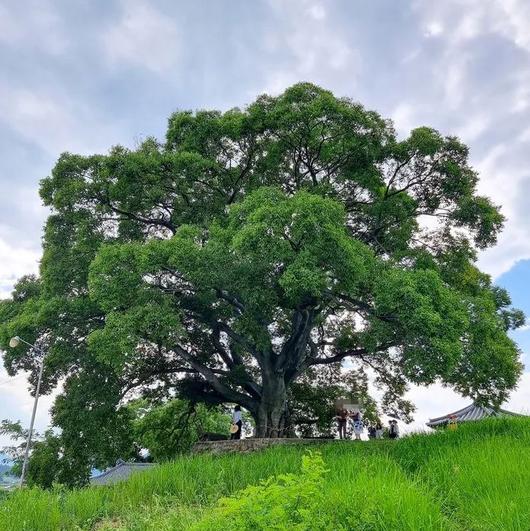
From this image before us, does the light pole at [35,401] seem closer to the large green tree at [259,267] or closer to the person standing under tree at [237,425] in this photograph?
the large green tree at [259,267]

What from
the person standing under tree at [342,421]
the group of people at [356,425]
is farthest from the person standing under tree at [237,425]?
the person standing under tree at [342,421]

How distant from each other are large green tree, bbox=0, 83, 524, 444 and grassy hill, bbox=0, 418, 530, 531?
358 centimetres

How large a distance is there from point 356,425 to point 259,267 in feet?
28.9

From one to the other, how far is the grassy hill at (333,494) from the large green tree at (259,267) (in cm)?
358

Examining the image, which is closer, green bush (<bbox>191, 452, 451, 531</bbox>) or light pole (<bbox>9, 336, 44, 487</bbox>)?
green bush (<bbox>191, 452, 451, 531</bbox>)

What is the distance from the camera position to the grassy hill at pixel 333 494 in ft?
15.2

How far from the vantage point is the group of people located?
18.4m

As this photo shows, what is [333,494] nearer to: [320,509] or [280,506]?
[320,509]

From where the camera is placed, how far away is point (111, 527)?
660cm

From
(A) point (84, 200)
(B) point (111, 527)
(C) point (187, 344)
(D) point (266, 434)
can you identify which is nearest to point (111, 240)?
(A) point (84, 200)

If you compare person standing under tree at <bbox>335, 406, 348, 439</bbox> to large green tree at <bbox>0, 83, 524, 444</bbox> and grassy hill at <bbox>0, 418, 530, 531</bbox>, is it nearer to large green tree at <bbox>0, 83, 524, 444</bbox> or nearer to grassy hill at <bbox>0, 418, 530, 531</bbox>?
large green tree at <bbox>0, 83, 524, 444</bbox>

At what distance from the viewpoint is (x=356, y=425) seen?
18.2 metres

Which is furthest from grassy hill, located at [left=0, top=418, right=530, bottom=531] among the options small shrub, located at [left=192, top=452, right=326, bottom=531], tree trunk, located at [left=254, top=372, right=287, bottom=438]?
tree trunk, located at [left=254, top=372, right=287, bottom=438]

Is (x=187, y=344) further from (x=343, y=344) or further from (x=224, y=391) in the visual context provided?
(x=343, y=344)
